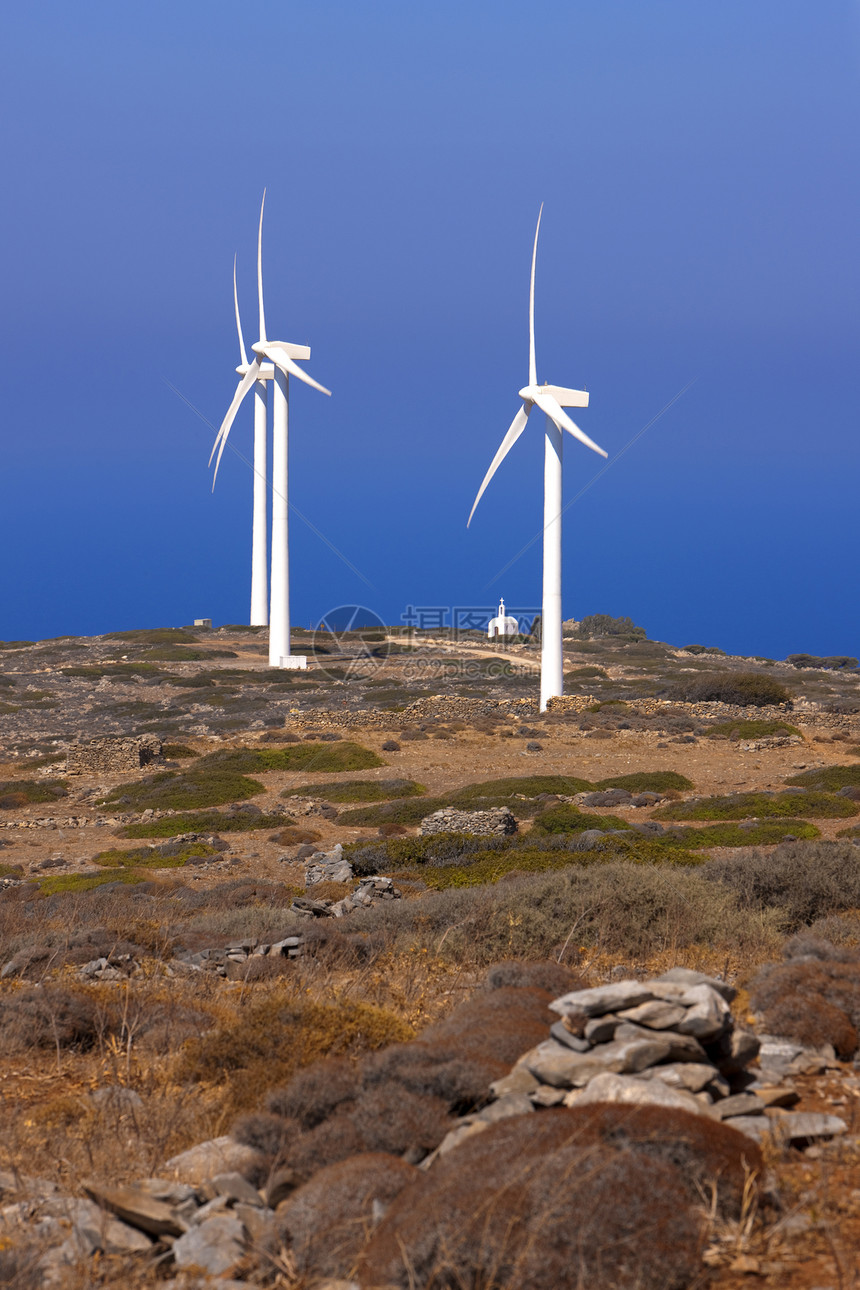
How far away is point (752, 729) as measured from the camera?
3725 centimetres

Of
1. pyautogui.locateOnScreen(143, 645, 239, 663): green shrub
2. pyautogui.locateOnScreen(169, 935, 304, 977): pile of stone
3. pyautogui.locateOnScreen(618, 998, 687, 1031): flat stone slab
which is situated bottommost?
pyautogui.locateOnScreen(169, 935, 304, 977): pile of stone

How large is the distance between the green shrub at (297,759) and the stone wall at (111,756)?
224cm

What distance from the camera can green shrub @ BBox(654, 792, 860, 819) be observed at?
79.5 ft

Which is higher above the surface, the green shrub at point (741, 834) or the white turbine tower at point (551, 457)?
the white turbine tower at point (551, 457)

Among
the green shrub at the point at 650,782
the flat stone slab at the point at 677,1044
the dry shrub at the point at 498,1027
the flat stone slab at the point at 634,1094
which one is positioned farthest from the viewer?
the green shrub at the point at 650,782

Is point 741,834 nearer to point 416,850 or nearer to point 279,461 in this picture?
point 416,850

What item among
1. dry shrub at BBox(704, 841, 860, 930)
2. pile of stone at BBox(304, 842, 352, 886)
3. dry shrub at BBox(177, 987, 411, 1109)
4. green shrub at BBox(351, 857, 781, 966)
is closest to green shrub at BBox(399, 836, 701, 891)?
pile of stone at BBox(304, 842, 352, 886)

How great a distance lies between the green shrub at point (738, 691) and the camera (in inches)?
1786

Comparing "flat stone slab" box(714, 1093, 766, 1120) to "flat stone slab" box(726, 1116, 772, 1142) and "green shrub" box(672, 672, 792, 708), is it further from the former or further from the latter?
"green shrub" box(672, 672, 792, 708)

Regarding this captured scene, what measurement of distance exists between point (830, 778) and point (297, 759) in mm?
18472

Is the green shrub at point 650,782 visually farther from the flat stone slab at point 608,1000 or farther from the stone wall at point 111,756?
the flat stone slab at point 608,1000

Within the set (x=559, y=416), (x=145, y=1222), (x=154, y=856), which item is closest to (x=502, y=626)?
(x=559, y=416)

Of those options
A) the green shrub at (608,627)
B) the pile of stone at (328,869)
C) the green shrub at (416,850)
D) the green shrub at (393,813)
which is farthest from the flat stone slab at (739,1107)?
the green shrub at (608,627)

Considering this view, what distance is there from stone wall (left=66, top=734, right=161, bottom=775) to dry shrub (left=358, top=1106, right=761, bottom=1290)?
33.3 m
